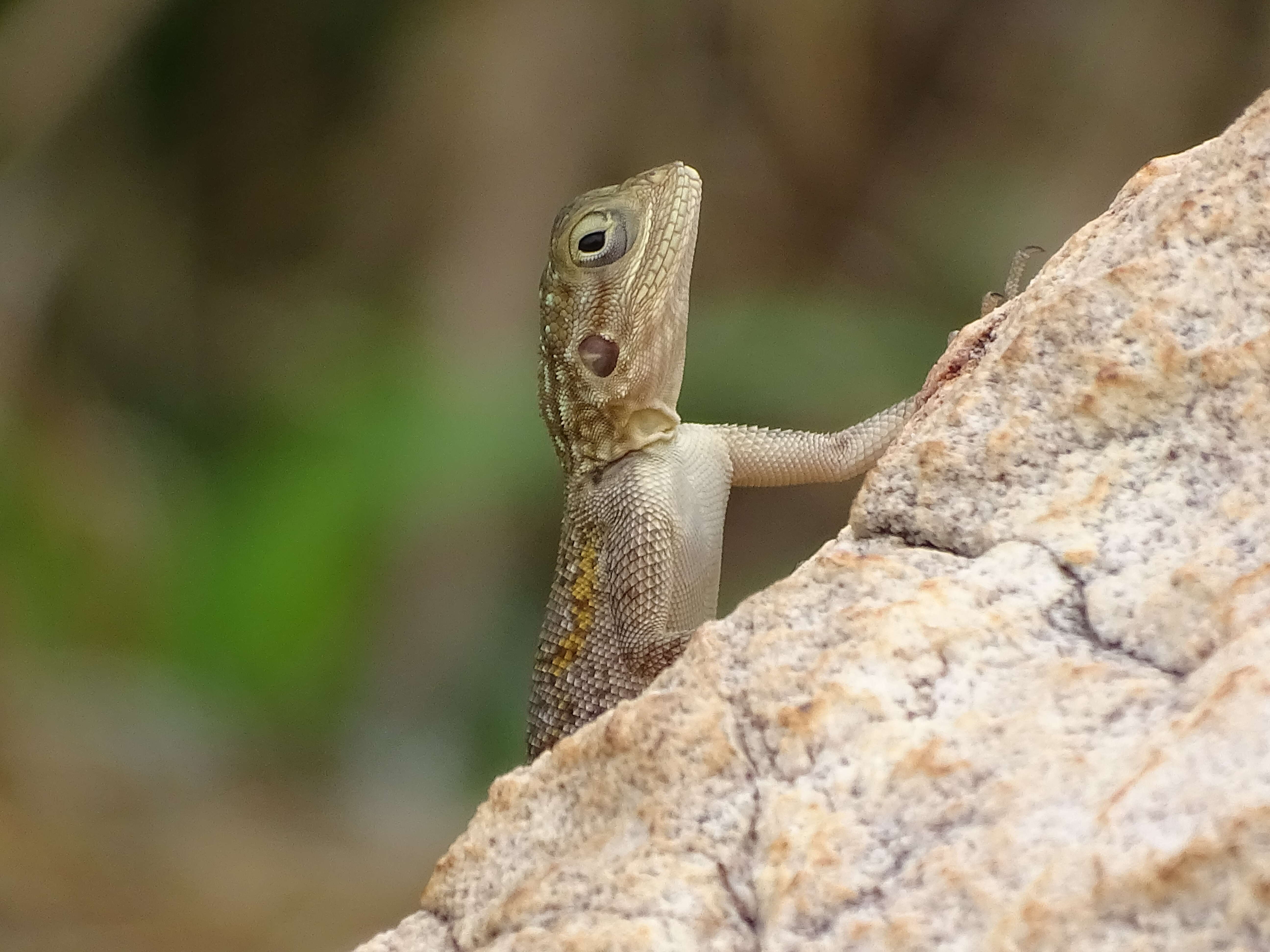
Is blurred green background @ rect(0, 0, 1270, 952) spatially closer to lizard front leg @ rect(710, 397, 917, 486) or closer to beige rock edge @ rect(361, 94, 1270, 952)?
lizard front leg @ rect(710, 397, 917, 486)

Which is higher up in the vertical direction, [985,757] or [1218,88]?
[1218,88]

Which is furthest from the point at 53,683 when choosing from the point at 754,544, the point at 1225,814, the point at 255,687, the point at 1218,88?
the point at 1218,88

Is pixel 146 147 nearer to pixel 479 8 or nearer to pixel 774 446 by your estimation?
pixel 479 8

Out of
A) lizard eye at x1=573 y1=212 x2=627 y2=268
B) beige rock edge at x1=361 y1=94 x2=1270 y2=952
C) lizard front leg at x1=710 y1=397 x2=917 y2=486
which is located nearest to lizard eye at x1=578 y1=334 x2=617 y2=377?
lizard eye at x1=573 y1=212 x2=627 y2=268

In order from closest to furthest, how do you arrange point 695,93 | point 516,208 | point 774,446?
point 774,446, point 516,208, point 695,93

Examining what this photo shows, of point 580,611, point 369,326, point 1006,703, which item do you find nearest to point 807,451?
point 580,611

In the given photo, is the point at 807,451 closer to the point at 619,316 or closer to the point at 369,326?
the point at 619,316
